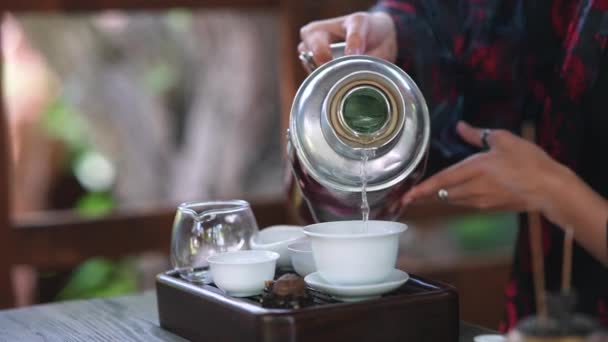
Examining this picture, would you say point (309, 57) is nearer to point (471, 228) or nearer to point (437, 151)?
point (437, 151)

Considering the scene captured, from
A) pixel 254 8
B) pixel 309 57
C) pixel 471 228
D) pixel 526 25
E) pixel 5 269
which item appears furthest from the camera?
pixel 471 228

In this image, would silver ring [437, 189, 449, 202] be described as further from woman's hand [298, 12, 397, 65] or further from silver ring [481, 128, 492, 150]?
woman's hand [298, 12, 397, 65]

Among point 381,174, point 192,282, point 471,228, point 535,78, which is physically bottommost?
Result: point 471,228

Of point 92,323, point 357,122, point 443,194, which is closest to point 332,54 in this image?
point 357,122

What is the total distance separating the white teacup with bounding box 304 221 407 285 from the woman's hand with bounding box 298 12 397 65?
40 cm

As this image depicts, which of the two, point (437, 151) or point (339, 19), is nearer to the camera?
point (339, 19)

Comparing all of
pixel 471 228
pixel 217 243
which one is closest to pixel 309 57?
pixel 217 243

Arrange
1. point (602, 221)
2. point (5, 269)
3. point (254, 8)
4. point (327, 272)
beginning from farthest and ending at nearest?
1. point (254, 8)
2. point (5, 269)
3. point (602, 221)
4. point (327, 272)

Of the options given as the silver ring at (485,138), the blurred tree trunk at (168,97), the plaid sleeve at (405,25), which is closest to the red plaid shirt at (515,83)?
the plaid sleeve at (405,25)

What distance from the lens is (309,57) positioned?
5.11 feet

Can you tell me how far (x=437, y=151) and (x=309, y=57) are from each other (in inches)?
15.2

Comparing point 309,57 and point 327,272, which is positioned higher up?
point 309,57

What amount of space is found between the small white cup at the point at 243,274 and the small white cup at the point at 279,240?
0.14 metres

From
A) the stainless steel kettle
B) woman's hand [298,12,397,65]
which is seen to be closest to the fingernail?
woman's hand [298,12,397,65]
